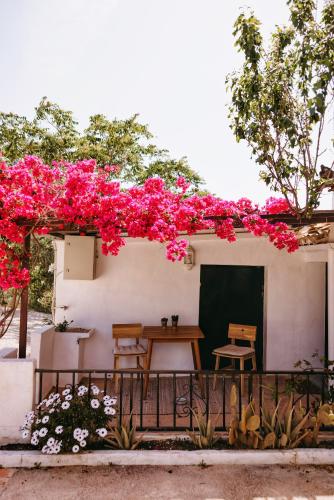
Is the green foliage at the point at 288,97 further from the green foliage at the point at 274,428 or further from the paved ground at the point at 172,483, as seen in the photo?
the paved ground at the point at 172,483

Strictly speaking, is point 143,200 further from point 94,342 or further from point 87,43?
point 87,43

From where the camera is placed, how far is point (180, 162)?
50.3 ft

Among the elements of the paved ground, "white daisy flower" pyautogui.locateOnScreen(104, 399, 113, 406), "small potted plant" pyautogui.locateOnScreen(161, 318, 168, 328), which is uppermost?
"small potted plant" pyautogui.locateOnScreen(161, 318, 168, 328)

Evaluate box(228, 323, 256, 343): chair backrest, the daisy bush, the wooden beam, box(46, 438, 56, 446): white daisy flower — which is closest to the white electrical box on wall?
the wooden beam

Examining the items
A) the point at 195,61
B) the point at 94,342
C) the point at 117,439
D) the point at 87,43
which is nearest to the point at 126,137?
the point at 87,43

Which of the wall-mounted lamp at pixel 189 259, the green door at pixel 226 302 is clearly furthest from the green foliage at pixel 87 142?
the green door at pixel 226 302

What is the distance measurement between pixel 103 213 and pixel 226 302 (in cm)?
382

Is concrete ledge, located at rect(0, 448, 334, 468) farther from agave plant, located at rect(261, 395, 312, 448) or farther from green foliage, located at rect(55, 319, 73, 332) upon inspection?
green foliage, located at rect(55, 319, 73, 332)

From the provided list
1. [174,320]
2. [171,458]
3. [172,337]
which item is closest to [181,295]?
[174,320]

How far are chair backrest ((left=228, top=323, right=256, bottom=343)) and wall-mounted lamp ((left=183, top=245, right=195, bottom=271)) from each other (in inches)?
55.2

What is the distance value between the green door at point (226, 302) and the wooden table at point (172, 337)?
758 mm

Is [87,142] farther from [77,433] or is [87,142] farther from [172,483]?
[172,483]

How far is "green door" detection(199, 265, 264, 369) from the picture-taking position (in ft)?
23.5

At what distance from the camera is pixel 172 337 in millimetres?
5926
